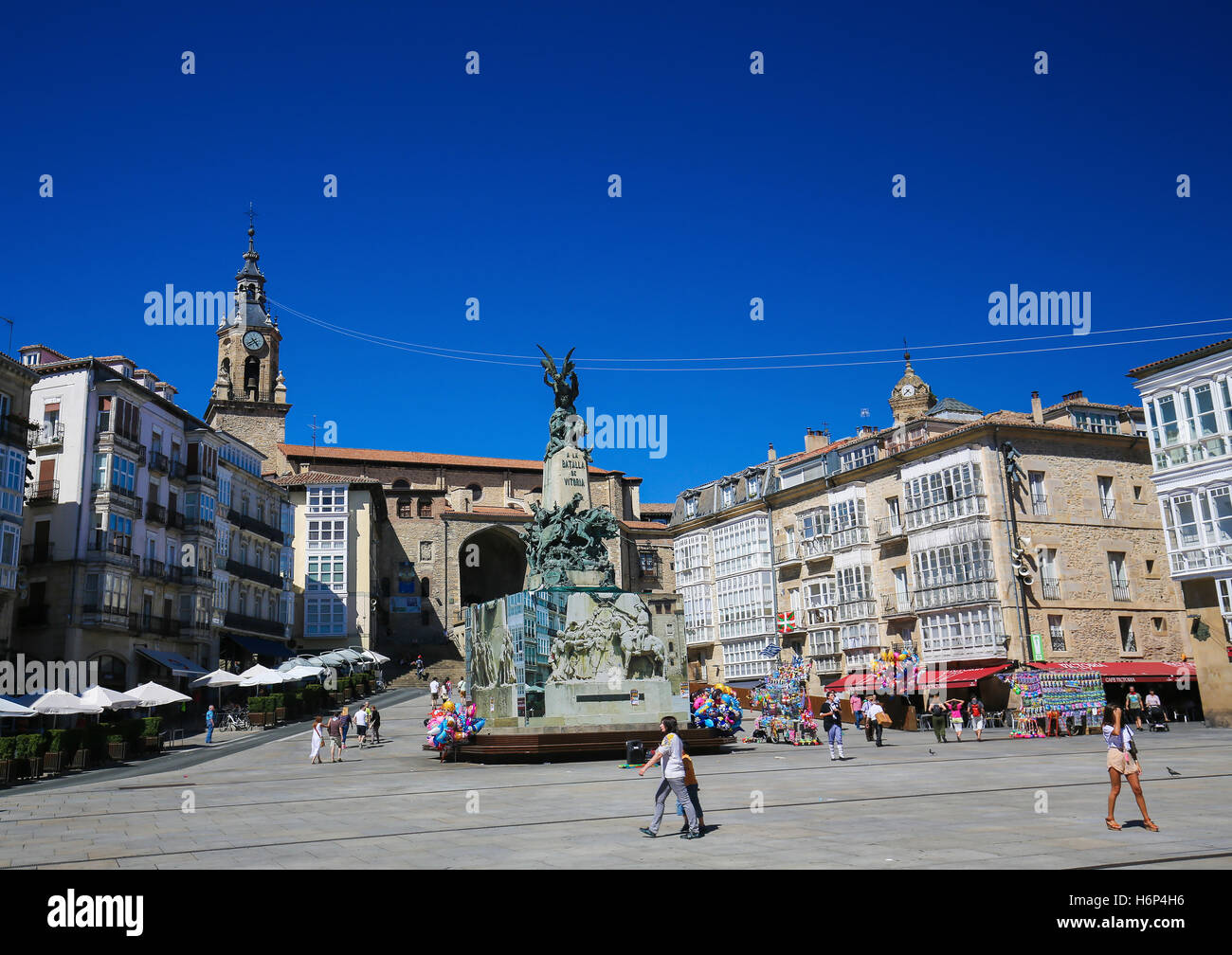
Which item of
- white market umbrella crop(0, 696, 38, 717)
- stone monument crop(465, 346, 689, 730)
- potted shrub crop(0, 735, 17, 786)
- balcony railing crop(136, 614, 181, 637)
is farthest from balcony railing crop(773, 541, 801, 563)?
potted shrub crop(0, 735, 17, 786)

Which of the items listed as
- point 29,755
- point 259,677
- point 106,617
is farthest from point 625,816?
point 106,617

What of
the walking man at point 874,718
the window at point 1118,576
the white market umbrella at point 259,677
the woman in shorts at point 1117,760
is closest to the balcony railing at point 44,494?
the white market umbrella at point 259,677

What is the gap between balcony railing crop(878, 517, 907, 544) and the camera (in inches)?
1865

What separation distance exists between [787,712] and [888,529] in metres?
20.3

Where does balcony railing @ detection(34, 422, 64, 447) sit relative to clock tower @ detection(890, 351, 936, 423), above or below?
below

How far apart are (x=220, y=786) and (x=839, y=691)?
110 feet

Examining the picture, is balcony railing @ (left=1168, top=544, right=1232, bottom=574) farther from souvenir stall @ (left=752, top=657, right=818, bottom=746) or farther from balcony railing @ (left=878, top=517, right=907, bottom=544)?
balcony railing @ (left=878, top=517, right=907, bottom=544)

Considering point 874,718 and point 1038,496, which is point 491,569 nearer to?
point 1038,496

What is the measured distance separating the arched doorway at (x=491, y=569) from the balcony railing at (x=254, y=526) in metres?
24.1

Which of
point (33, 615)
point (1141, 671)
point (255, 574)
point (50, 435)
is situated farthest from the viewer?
point (255, 574)

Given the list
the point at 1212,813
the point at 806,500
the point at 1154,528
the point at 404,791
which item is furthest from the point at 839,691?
the point at 1212,813

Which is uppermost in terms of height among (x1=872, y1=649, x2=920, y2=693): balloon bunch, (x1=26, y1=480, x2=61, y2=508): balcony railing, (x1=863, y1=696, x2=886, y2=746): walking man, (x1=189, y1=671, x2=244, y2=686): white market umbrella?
(x1=26, y1=480, x2=61, y2=508): balcony railing

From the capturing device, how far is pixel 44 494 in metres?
39.4

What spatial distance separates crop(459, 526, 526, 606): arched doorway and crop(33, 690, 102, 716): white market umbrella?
5382 centimetres
